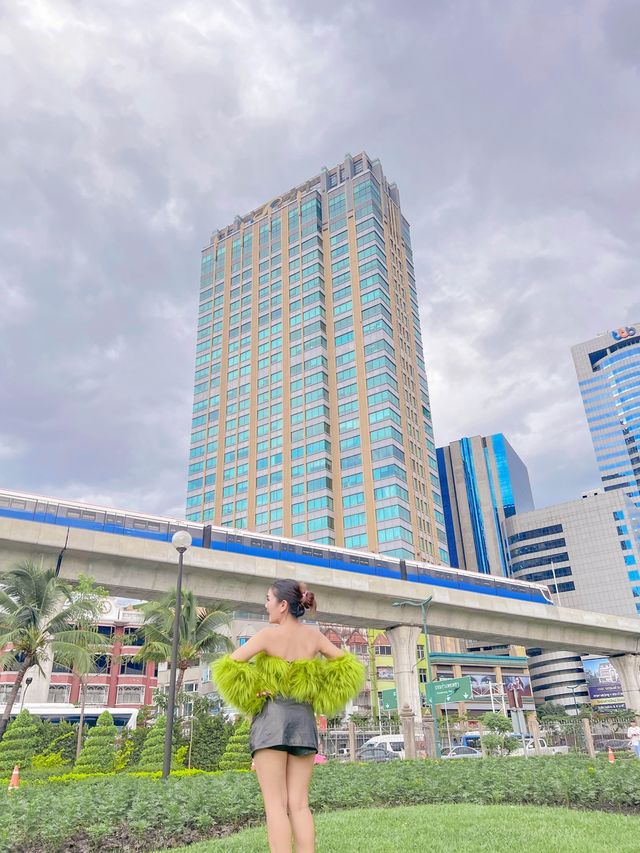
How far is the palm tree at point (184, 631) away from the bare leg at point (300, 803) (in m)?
24.1

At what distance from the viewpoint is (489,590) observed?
43.5 meters

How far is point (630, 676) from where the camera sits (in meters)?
48.3

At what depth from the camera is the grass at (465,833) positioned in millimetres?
6066

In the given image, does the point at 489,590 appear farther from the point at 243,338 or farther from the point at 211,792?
the point at 243,338

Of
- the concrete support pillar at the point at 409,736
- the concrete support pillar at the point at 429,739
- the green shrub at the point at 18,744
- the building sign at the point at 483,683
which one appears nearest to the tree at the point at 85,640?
the green shrub at the point at 18,744

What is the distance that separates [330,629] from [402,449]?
27.7 m

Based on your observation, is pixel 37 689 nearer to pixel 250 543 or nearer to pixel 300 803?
pixel 250 543

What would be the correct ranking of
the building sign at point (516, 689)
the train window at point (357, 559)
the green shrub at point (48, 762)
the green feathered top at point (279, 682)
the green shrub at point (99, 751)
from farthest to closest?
1. the building sign at point (516, 689)
2. the train window at point (357, 559)
3. the green shrub at point (48, 762)
4. the green shrub at point (99, 751)
5. the green feathered top at point (279, 682)

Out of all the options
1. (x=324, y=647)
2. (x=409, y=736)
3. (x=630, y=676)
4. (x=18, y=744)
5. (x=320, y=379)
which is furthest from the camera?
(x=320, y=379)

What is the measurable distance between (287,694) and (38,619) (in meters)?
24.7

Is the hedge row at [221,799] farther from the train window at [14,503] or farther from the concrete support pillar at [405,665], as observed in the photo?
the concrete support pillar at [405,665]

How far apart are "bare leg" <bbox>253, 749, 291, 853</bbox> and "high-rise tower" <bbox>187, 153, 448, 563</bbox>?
244 feet

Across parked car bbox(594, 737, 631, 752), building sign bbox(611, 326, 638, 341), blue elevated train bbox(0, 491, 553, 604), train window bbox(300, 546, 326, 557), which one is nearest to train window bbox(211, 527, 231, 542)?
blue elevated train bbox(0, 491, 553, 604)

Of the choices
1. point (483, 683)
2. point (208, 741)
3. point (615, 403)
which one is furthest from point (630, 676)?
point (615, 403)
